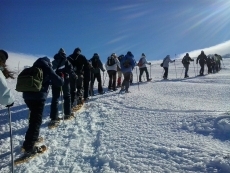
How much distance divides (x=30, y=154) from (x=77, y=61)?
490 centimetres

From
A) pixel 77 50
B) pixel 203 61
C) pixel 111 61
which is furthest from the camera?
pixel 203 61

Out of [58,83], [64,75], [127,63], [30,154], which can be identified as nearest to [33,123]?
[30,154]

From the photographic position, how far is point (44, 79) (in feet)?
18.5

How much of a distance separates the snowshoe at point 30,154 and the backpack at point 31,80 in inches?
47.6

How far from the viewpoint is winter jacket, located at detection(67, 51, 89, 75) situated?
9398 mm

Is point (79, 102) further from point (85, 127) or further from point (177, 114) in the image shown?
point (177, 114)

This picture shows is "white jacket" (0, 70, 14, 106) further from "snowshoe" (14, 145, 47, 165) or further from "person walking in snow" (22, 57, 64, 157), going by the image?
"snowshoe" (14, 145, 47, 165)

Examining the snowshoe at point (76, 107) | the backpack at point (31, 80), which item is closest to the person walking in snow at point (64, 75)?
the snowshoe at point (76, 107)

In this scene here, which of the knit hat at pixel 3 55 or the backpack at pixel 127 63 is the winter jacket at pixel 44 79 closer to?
the knit hat at pixel 3 55

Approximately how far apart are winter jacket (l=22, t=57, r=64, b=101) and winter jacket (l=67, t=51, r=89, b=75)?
11.9 feet

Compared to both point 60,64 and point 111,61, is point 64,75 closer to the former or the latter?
point 60,64

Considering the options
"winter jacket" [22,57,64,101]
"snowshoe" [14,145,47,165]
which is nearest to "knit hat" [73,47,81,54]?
"winter jacket" [22,57,64,101]

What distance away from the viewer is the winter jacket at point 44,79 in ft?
17.5

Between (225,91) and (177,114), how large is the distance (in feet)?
20.6
